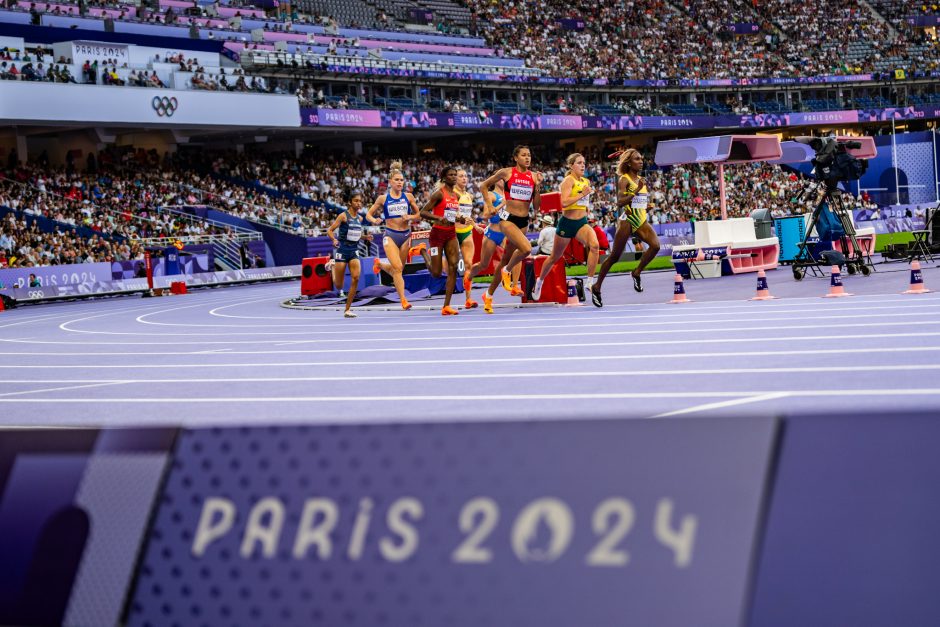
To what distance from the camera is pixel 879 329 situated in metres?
11.0

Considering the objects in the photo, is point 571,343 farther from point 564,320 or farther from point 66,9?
point 66,9

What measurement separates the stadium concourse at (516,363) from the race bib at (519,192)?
168cm

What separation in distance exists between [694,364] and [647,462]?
23.3 ft

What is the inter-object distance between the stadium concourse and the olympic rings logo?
1155 inches

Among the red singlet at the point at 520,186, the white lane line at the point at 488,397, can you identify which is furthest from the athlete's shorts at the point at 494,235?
the white lane line at the point at 488,397

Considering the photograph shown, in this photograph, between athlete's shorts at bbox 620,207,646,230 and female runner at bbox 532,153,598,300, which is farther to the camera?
athlete's shorts at bbox 620,207,646,230

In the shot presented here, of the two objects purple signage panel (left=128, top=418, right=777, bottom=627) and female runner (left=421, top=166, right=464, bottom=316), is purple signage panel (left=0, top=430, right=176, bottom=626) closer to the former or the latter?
purple signage panel (left=128, top=418, right=777, bottom=627)

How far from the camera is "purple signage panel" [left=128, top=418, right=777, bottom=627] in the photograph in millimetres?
2510

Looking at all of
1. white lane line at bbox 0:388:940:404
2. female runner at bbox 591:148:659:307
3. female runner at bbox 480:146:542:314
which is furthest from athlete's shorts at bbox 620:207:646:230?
white lane line at bbox 0:388:940:404

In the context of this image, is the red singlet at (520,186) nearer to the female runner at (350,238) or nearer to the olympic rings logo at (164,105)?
the female runner at (350,238)

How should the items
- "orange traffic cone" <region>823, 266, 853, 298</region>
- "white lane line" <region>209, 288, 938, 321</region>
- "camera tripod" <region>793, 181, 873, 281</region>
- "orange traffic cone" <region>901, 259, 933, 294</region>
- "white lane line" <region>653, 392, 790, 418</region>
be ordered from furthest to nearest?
1. "camera tripod" <region>793, 181, 873, 281</region>
2. "orange traffic cone" <region>823, 266, 853, 298</region>
3. "orange traffic cone" <region>901, 259, 933, 294</region>
4. "white lane line" <region>209, 288, 938, 321</region>
5. "white lane line" <region>653, 392, 790, 418</region>

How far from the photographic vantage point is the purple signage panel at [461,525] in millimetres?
2510

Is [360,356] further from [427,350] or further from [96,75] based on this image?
[96,75]

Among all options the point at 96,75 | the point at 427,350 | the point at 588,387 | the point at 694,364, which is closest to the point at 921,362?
the point at 694,364
